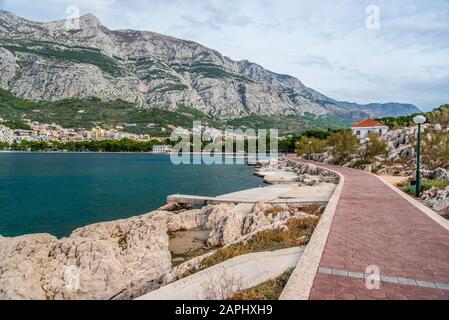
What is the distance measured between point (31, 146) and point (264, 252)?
18025cm

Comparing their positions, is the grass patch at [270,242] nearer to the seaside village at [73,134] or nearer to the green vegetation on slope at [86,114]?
the seaside village at [73,134]

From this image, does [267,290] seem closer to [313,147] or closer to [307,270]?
[307,270]

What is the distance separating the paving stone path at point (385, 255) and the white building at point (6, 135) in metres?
185

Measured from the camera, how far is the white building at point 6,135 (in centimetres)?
15988

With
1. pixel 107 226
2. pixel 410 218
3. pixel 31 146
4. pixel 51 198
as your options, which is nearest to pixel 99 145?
pixel 31 146

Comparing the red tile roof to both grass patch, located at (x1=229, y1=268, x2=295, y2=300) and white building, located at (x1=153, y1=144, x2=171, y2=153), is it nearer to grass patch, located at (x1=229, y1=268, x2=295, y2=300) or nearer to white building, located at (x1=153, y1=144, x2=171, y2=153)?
grass patch, located at (x1=229, y1=268, x2=295, y2=300)

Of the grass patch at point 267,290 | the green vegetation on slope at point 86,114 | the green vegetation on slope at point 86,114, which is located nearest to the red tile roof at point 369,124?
the grass patch at point 267,290

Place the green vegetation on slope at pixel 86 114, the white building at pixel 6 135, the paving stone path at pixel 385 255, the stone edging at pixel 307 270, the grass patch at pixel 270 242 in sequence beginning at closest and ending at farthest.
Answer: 1. the stone edging at pixel 307 270
2. the paving stone path at pixel 385 255
3. the grass patch at pixel 270 242
4. the white building at pixel 6 135
5. the green vegetation on slope at pixel 86 114

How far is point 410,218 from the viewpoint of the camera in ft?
36.9

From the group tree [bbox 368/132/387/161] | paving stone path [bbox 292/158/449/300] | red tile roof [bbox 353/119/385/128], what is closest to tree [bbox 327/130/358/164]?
tree [bbox 368/132/387/161]

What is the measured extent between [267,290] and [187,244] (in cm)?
1120

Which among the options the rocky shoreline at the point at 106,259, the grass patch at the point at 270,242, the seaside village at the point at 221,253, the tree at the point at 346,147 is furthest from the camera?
the tree at the point at 346,147

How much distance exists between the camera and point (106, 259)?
12492mm

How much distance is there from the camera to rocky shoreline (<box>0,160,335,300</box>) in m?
10.8
